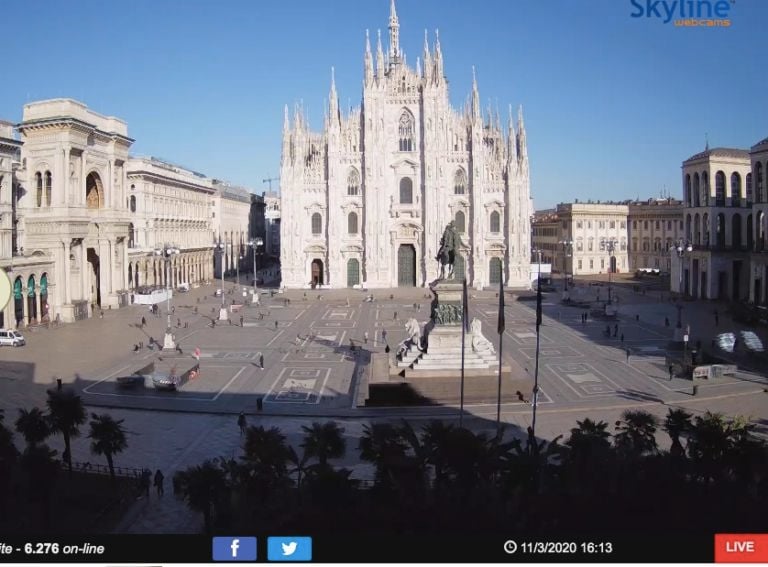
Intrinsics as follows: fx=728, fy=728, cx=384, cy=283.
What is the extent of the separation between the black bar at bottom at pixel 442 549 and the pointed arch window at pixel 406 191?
Result: 230 feet

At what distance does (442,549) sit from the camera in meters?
9.29

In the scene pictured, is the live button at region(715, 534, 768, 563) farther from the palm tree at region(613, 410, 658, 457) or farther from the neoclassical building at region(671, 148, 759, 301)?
the neoclassical building at region(671, 148, 759, 301)

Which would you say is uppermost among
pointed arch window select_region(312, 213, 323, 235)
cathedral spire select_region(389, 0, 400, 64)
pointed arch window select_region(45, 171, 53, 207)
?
cathedral spire select_region(389, 0, 400, 64)

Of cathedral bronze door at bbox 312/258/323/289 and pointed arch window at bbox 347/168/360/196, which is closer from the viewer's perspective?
pointed arch window at bbox 347/168/360/196

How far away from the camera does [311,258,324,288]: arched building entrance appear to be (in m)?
80.2

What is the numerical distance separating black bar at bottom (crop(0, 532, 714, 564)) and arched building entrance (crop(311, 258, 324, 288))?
232ft

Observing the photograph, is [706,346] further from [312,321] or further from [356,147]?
[356,147]

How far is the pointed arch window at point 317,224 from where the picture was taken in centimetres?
7912

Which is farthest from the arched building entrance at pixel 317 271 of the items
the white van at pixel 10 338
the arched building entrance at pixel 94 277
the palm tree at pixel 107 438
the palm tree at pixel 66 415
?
the palm tree at pixel 107 438

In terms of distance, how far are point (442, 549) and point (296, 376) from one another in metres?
26.6

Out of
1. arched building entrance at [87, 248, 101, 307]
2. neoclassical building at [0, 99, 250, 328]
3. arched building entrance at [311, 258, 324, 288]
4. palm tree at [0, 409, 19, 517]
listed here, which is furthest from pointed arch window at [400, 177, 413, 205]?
palm tree at [0, 409, 19, 517]

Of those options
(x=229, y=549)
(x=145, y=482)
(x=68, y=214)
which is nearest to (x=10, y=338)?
(x=68, y=214)

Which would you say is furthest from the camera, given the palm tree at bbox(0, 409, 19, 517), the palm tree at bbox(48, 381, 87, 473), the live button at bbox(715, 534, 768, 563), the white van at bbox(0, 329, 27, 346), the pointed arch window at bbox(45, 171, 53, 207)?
the pointed arch window at bbox(45, 171, 53, 207)

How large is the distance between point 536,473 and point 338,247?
63937 mm
